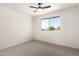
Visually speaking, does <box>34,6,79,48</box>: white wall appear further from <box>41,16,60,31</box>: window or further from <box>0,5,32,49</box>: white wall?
<box>0,5,32,49</box>: white wall

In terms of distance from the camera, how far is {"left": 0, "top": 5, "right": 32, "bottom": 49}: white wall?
11.8 feet

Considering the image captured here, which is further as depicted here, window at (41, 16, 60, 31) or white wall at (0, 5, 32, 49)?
window at (41, 16, 60, 31)

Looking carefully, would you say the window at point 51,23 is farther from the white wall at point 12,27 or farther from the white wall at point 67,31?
the white wall at point 12,27

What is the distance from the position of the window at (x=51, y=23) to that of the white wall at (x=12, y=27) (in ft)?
4.07

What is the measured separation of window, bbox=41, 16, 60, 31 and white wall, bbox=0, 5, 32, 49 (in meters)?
1.24

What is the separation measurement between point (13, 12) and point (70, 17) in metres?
3.19

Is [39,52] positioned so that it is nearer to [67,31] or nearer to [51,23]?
[67,31]

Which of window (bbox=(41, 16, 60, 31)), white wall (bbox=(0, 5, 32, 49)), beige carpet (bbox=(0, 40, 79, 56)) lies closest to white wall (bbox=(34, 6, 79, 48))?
window (bbox=(41, 16, 60, 31))

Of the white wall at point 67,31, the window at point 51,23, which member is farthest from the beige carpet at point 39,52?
the window at point 51,23

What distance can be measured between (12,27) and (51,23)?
250 cm

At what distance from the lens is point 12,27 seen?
411 centimetres

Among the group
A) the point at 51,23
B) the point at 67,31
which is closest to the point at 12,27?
the point at 51,23

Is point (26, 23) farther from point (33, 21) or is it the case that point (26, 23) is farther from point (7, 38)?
point (7, 38)

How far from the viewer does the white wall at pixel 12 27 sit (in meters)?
3.59
